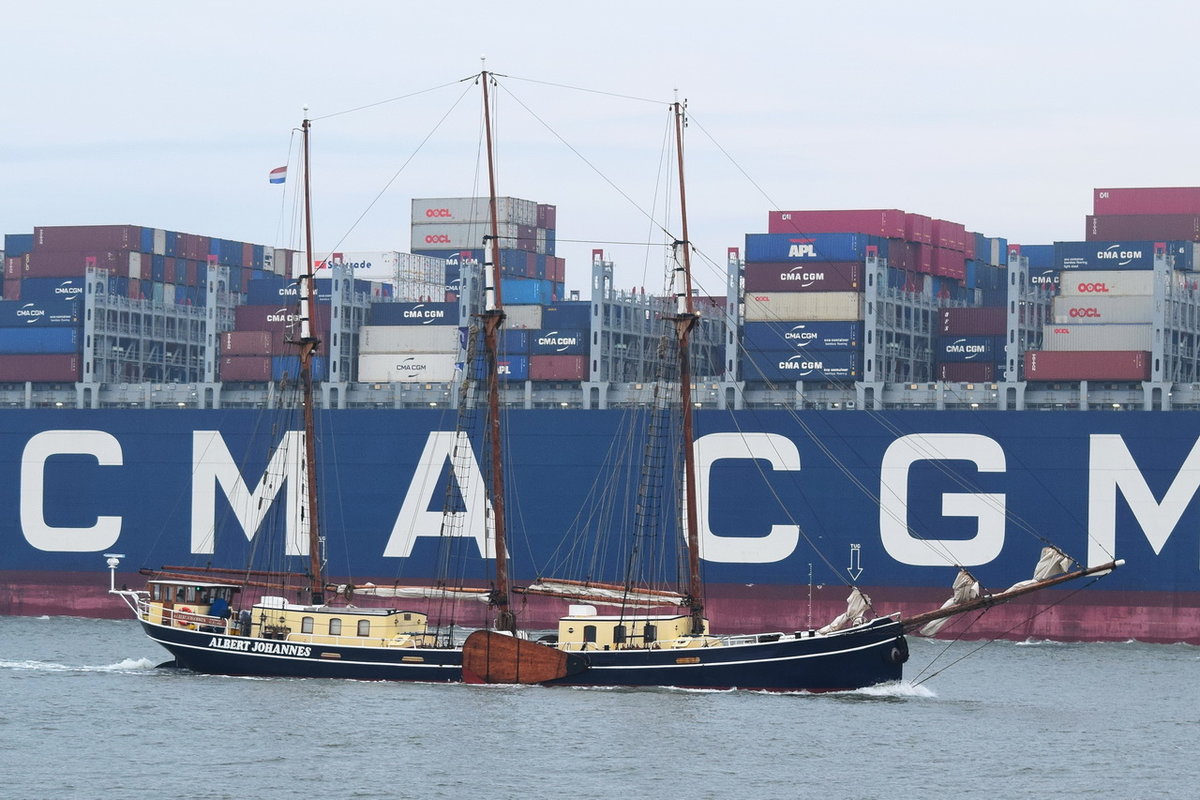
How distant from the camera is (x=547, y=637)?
44.3 m

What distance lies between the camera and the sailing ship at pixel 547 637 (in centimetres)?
4162

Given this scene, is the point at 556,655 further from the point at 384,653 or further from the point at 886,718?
the point at 886,718

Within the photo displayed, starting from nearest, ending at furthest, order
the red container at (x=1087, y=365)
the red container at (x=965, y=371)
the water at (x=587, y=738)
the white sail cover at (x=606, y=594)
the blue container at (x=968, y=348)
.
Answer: the water at (x=587, y=738), the white sail cover at (x=606, y=594), the red container at (x=1087, y=365), the red container at (x=965, y=371), the blue container at (x=968, y=348)

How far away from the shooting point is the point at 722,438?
56562mm

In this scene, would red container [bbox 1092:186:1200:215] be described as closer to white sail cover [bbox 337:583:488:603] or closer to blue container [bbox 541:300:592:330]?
blue container [bbox 541:300:592:330]

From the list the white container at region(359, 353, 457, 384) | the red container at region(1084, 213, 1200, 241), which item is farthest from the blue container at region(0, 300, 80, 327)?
the red container at region(1084, 213, 1200, 241)

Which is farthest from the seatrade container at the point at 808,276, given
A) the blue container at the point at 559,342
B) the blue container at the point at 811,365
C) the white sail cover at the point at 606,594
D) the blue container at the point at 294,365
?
the white sail cover at the point at 606,594

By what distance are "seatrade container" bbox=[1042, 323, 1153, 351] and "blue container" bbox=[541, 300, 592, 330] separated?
13265 mm

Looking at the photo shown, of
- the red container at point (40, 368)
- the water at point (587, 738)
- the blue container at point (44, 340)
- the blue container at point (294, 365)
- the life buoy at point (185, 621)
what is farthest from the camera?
the blue container at point (44, 340)

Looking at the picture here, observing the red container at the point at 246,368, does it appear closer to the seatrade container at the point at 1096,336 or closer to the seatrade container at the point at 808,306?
the seatrade container at the point at 808,306

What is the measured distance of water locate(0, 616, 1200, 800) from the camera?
33.0m

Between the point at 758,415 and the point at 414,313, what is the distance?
40.3 feet

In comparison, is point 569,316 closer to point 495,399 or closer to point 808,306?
point 808,306

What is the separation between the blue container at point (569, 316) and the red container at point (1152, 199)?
48.7ft
